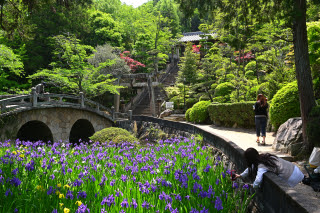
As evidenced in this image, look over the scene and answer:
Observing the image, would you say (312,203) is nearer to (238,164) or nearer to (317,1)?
(238,164)

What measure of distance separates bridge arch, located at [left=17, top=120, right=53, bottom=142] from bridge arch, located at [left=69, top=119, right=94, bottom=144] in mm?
3241

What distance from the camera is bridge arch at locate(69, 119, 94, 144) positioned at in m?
19.1

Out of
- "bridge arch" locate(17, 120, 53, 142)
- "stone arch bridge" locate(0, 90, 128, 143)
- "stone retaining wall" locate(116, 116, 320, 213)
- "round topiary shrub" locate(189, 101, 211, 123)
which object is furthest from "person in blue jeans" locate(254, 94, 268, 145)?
"bridge arch" locate(17, 120, 53, 142)

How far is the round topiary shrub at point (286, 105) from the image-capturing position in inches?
319

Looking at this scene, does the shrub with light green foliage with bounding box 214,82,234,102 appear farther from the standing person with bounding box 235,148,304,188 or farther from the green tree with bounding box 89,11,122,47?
the green tree with bounding box 89,11,122,47

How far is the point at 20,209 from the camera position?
2.78m

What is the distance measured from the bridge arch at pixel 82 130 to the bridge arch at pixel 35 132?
324cm

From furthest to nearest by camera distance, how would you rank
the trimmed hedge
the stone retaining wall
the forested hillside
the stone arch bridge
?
the stone arch bridge < the trimmed hedge < the forested hillside < the stone retaining wall

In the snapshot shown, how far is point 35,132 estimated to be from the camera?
16406 millimetres

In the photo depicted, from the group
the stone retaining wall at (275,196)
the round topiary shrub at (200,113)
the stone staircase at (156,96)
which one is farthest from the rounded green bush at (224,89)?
the stone retaining wall at (275,196)

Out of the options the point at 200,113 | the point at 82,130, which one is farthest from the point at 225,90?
the point at 82,130

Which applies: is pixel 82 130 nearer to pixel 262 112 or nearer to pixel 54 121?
pixel 54 121

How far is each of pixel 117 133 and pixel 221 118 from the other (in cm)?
548

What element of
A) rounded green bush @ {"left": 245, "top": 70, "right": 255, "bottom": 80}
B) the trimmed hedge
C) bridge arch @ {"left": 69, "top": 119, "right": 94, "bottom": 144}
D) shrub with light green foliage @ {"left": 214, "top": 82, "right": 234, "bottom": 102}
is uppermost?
rounded green bush @ {"left": 245, "top": 70, "right": 255, "bottom": 80}
